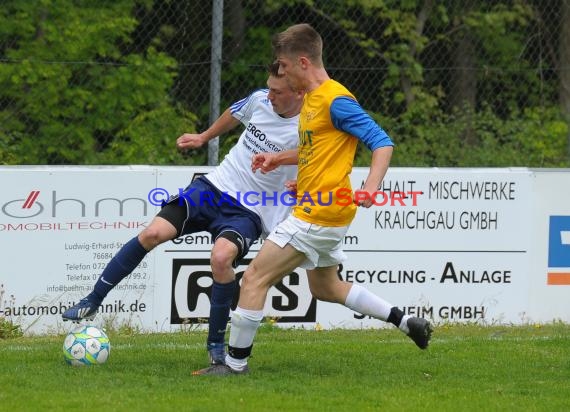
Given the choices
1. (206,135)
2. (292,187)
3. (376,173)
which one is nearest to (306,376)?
(292,187)

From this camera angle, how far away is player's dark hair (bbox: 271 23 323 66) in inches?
251

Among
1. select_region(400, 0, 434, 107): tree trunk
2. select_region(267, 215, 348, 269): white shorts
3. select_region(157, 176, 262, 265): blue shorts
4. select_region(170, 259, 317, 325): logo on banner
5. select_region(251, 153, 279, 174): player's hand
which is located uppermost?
select_region(251, 153, 279, 174): player's hand

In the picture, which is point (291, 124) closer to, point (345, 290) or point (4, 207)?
point (345, 290)

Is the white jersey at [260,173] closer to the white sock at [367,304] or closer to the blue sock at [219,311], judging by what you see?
the blue sock at [219,311]

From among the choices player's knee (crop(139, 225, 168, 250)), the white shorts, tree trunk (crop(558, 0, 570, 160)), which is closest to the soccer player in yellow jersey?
the white shorts

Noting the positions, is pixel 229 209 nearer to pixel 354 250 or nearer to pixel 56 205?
pixel 56 205

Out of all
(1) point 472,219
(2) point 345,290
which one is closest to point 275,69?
(2) point 345,290

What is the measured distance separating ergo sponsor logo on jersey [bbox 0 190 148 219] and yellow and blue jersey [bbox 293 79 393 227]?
9.72 ft

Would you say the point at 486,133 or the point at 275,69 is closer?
the point at 275,69

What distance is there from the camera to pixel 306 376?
6602mm

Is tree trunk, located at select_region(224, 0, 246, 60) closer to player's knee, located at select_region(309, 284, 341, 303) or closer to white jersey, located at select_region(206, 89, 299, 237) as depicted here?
white jersey, located at select_region(206, 89, 299, 237)

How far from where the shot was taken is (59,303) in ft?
29.2

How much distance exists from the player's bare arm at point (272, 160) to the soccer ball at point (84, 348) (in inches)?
56.1

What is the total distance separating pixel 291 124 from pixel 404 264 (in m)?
2.96
